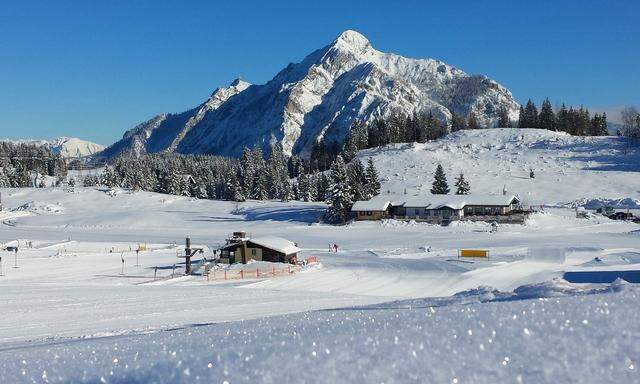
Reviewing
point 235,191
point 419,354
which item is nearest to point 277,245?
point 419,354

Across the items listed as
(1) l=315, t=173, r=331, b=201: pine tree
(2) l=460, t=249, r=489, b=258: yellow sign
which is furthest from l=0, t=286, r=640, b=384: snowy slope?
(1) l=315, t=173, r=331, b=201: pine tree

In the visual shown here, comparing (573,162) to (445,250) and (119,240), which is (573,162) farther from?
(119,240)

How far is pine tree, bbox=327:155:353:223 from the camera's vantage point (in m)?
Answer: 79.6

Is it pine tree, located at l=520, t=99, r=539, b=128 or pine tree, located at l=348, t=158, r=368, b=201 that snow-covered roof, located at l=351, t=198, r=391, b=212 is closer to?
pine tree, located at l=348, t=158, r=368, b=201

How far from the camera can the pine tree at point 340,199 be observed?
7962 centimetres

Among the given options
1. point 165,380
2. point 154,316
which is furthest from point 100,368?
point 154,316

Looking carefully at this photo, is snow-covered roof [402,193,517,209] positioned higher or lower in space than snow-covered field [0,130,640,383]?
higher

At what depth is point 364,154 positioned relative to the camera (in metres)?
142

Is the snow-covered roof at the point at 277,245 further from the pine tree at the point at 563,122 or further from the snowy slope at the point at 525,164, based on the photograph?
the pine tree at the point at 563,122

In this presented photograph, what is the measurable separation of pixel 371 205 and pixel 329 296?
54409 millimetres

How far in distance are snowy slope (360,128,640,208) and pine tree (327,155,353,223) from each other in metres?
21.0

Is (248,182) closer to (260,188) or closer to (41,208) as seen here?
(260,188)

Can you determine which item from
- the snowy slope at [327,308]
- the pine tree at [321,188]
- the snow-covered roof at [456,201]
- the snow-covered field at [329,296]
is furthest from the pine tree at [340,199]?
the pine tree at [321,188]

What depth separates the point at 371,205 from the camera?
7988cm
